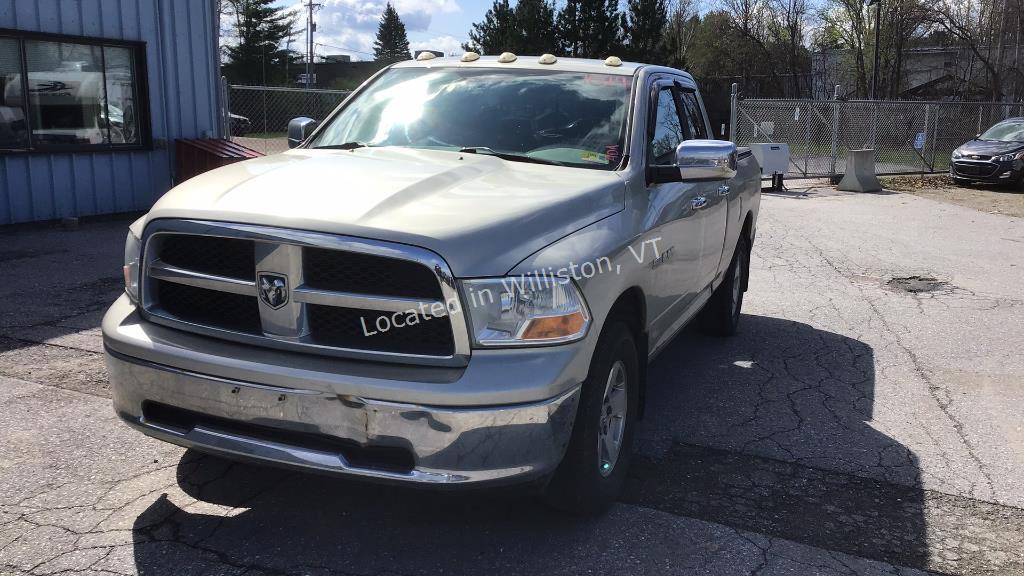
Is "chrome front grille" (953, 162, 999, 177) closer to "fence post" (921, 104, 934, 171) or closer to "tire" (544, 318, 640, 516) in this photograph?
"fence post" (921, 104, 934, 171)

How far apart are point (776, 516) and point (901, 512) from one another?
1.90ft

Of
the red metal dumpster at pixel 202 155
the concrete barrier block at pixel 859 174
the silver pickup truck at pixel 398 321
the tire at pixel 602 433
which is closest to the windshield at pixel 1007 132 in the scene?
the concrete barrier block at pixel 859 174

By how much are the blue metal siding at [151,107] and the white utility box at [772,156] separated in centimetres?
1117

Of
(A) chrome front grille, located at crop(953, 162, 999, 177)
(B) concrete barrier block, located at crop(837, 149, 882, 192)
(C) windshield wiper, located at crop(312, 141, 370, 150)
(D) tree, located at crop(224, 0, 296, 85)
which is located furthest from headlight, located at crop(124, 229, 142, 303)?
(D) tree, located at crop(224, 0, 296, 85)

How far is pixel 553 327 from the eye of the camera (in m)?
3.00

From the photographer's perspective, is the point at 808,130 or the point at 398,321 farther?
the point at 808,130

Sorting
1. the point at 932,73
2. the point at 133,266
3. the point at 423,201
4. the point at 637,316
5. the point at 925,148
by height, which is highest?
the point at 932,73

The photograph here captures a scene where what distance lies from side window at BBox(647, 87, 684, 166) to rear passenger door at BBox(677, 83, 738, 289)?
0.21 metres

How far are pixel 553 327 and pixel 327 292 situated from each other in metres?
0.77

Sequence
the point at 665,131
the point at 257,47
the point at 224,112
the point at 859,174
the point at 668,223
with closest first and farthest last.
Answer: the point at 668,223, the point at 665,131, the point at 224,112, the point at 859,174, the point at 257,47

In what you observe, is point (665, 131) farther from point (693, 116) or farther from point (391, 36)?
point (391, 36)

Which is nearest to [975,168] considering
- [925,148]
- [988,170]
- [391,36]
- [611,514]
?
[988,170]

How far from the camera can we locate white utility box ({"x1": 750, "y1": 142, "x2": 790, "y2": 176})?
18.8 m

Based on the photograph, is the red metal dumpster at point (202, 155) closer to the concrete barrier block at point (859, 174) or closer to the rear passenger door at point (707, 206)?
the rear passenger door at point (707, 206)
